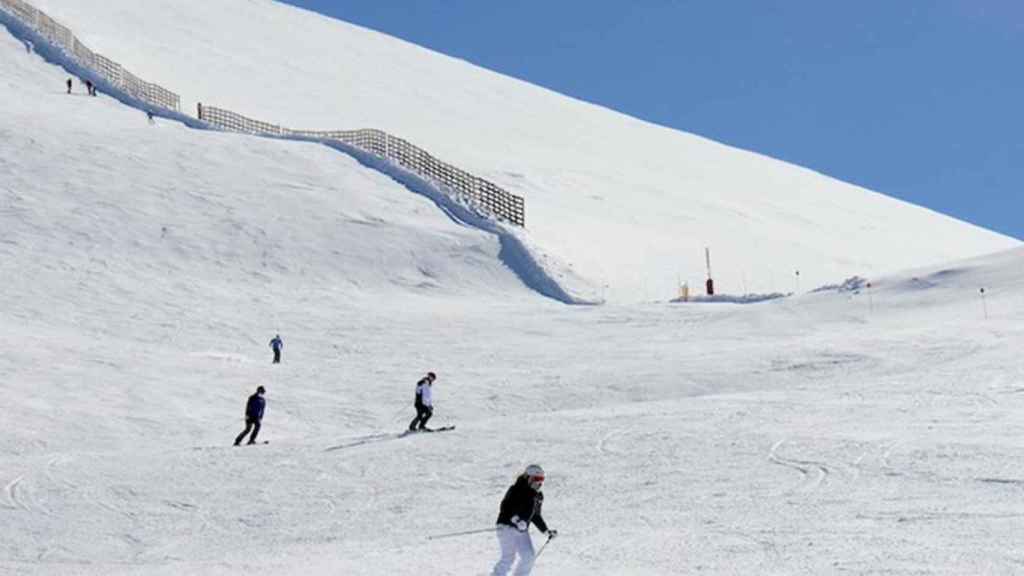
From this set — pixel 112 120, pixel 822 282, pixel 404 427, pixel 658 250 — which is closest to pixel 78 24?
pixel 112 120

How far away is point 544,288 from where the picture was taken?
35844 mm

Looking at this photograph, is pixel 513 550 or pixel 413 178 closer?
pixel 513 550

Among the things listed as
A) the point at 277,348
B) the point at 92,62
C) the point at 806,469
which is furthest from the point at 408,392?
the point at 92,62

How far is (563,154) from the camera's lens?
6512cm

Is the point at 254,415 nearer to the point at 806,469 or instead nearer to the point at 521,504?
the point at 806,469

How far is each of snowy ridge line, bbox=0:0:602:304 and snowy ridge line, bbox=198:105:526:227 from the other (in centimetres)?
10

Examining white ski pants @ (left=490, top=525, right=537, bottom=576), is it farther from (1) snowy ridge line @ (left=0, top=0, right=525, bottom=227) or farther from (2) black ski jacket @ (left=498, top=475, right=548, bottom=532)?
(1) snowy ridge line @ (left=0, top=0, right=525, bottom=227)

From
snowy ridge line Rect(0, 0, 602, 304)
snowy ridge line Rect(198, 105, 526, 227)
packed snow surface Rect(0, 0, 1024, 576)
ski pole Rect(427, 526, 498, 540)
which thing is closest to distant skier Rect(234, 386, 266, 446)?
packed snow surface Rect(0, 0, 1024, 576)

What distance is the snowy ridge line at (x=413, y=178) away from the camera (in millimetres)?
36344

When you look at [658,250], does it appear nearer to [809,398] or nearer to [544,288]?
[544,288]

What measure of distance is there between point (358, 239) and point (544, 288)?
17.9 feet

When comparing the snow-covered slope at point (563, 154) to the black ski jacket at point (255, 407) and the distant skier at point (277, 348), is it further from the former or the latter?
the black ski jacket at point (255, 407)

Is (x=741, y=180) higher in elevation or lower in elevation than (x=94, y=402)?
higher

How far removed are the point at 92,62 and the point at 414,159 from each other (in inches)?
729
